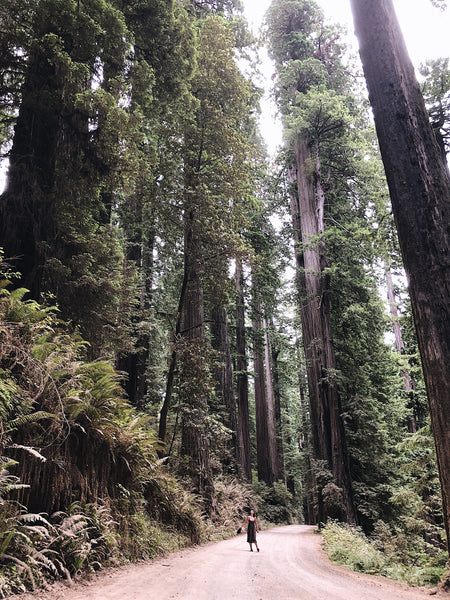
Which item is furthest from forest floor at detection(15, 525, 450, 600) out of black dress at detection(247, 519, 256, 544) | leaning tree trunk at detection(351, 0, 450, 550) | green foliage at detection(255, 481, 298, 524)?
green foliage at detection(255, 481, 298, 524)

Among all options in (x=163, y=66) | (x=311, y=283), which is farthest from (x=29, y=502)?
(x=311, y=283)

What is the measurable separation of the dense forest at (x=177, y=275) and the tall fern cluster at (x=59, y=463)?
31 mm

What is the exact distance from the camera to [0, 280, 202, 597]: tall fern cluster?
13.1 feet

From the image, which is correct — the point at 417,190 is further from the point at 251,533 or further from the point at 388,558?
the point at 251,533

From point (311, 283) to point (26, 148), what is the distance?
11244mm

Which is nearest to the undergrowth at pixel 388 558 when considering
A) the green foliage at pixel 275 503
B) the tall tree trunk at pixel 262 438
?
the green foliage at pixel 275 503

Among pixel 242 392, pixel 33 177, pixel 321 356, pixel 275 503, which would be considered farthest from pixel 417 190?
pixel 275 503

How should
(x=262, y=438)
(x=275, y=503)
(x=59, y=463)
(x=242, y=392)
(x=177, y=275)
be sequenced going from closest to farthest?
1. (x=59, y=463)
2. (x=177, y=275)
3. (x=242, y=392)
4. (x=275, y=503)
5. (x=262, y=438)

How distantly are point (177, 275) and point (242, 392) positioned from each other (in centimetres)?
842

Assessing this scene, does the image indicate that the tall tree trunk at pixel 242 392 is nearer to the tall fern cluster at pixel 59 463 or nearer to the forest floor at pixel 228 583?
the forest floor at pixel 228 583

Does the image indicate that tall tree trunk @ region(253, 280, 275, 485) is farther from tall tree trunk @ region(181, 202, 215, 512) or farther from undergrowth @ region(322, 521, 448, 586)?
tall tree trunk @ region(181, 202, 215, 512)

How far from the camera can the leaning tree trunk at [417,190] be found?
4426 mm

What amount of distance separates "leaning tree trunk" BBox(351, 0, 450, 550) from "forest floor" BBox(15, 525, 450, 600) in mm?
1570

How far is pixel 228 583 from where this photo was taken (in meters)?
4.88
